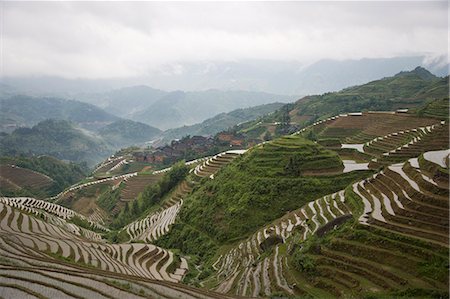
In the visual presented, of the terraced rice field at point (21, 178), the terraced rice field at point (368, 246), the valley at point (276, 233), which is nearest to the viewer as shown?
the valley at point (276, 233)

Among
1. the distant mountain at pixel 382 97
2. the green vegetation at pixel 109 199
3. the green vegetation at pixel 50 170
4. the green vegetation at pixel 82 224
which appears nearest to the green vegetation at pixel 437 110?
the distant mountain at pixel 382 97

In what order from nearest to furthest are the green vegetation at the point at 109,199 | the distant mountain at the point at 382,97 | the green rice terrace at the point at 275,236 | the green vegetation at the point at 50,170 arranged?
the green rice terrace at the point at 275,236 → the green vegetation at the point at 109,199 → the distant mountain at the point at 382,97 → the green vegetation at the point at 50,170

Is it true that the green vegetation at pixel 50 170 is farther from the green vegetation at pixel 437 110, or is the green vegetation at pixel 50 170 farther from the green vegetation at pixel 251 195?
the green vegetation at pixel 437 110

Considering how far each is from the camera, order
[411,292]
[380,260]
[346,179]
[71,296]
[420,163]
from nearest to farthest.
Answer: [71,296] < [411,292] < [380,260] < [420,163] < [346,179]

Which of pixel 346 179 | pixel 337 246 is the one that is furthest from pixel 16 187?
pixel 337 246

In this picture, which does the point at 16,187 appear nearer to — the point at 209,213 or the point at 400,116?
the point at 209,213

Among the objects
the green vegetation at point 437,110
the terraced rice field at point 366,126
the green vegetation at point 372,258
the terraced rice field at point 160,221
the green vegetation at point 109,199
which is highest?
the green vegetation at point 437,110

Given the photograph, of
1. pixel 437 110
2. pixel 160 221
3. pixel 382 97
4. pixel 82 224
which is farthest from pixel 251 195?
pixel 382 97
